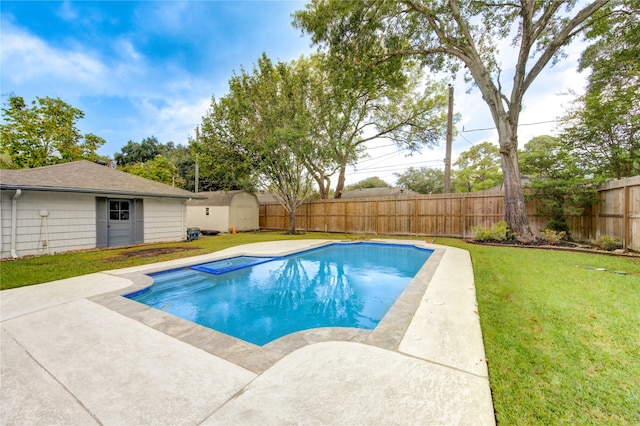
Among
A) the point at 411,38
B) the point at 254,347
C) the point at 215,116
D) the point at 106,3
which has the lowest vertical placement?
the point at 254,347

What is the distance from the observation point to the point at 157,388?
71.4 inches

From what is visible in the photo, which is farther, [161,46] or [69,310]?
[161,46]

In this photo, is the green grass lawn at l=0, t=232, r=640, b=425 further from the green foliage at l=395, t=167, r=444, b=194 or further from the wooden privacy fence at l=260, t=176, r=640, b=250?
the green foliage at l=395, t=167, r=444, b=194

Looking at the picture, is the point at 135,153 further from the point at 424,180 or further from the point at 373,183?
the point at 424,180

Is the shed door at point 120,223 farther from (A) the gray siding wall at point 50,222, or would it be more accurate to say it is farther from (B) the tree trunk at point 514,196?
(B) the tree trunk at point 514,196

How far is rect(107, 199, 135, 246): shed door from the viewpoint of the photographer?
8.90 m

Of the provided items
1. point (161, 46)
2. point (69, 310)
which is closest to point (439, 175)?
point (161, 46)

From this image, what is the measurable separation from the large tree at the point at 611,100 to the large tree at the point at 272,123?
413 inches

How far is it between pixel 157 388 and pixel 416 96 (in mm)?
17271

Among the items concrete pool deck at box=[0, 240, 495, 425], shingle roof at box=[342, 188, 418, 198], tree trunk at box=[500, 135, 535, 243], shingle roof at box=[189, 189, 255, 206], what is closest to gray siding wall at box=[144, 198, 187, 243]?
shingle roof at box=[189, 189, 255, 206]

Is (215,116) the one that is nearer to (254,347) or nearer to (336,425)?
(254,347)

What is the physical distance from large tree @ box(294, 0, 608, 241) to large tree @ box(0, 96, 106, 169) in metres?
16.5

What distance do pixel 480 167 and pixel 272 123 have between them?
73.8 ft

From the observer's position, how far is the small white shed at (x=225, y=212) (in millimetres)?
15172
